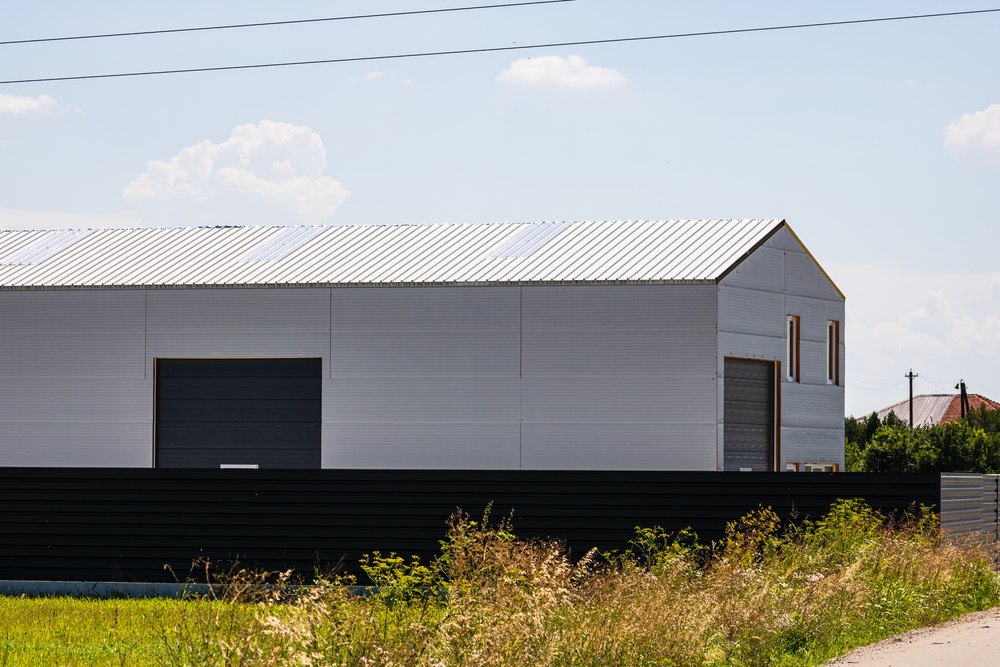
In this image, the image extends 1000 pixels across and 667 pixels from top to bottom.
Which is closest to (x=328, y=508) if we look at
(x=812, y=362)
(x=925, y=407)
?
(x=812, y=362)

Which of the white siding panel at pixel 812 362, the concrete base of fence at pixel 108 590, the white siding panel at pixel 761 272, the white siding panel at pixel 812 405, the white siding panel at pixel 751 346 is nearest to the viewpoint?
the concrete base of fence at pixel 108 590

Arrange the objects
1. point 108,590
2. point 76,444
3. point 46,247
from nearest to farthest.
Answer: point 108,590, point 76,444, point 46,247

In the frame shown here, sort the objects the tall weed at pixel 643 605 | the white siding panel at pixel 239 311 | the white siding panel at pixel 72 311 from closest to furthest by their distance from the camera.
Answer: the tall weed at pixel 643 605 < the white siding panel at pixel 239 311 < the white siding panel at pixel 72 311

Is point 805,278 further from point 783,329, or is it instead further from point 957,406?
point 957,406

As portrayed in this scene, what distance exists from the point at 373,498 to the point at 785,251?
12227mm

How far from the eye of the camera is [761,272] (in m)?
23.2

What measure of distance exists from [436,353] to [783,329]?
23.3 feet

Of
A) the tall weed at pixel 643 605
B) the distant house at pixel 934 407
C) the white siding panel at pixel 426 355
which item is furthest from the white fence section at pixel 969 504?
the distant house at pixel 934 407

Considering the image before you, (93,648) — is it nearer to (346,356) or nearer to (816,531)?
(816,531)

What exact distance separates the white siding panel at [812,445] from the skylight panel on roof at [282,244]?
1095 cm

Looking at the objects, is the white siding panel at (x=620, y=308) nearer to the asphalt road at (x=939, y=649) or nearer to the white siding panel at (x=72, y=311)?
the white siding panel at (x=72, y=311)

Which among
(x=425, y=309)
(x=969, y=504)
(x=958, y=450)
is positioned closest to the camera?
(x=969, y=504)

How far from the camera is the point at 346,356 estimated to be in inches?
886

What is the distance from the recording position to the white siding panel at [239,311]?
22.8 m
